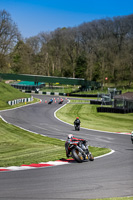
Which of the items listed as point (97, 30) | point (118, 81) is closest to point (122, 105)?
point (118, 81)

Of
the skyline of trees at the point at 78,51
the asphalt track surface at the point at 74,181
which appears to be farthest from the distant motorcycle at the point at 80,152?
the skyline of trees at the point at 78,51

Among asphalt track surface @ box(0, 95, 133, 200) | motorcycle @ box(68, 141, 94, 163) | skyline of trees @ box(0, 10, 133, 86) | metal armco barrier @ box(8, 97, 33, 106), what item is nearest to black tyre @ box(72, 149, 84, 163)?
motorcycle @ box(68, 141, 94, 163)

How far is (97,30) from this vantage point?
489 ft

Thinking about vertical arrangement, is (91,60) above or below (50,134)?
above

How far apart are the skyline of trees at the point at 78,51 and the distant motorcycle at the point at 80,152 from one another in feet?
232

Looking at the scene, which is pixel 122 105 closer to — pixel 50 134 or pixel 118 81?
pixel 50 134

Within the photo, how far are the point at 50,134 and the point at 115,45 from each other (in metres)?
111

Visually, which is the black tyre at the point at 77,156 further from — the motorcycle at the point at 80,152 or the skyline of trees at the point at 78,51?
the skyline of trees at the point at 78,51

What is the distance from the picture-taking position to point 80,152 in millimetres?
15195

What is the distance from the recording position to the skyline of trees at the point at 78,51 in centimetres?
9536

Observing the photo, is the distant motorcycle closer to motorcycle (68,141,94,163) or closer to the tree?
motorcycle (68,141,94,163)

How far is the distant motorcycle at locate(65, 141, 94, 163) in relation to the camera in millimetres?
15031

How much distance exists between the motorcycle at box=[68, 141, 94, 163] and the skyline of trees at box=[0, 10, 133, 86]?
70.8 meters

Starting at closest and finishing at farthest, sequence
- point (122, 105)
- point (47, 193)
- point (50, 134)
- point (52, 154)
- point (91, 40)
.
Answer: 1. point (47, 193)
2. point (52, 154)
3. point (50, 134)
4. point (122, 105)
5. point (91, 40)
